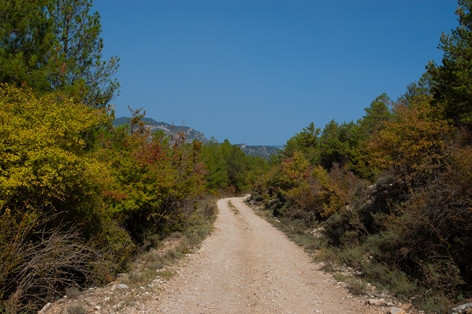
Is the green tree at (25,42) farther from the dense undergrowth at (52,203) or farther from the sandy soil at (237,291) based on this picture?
the sandy soil at (237,291)

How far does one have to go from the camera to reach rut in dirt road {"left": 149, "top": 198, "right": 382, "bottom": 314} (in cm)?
860

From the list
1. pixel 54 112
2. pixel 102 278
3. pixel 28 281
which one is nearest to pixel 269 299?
pixel 102 278

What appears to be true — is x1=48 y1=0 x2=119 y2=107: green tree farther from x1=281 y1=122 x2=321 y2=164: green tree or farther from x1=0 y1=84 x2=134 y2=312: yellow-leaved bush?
x1=281 y1=122 x2=321 y2=164: green tree

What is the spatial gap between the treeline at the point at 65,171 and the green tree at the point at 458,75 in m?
12.2

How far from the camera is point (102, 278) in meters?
10.7

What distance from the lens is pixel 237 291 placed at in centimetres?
994

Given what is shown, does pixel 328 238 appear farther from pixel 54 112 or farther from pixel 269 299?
pixel 54 112

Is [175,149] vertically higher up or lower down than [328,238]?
higher up

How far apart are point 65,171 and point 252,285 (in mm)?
5746

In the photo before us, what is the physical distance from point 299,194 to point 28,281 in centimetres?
2086

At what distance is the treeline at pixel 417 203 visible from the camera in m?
8.61

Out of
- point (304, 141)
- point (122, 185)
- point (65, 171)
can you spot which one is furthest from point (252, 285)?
point (304, 141)

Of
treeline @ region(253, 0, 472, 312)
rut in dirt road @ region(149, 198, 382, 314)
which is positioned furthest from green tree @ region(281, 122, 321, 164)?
rut in dirt road @ region(149, 198, 382, 314)

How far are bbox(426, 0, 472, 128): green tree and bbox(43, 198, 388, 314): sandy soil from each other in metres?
8.58
